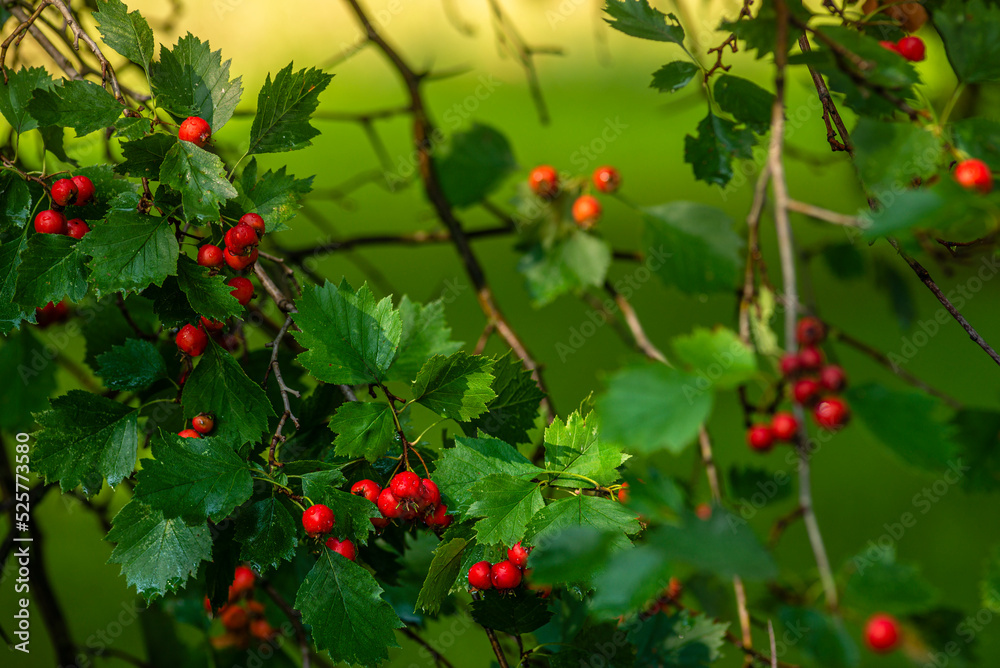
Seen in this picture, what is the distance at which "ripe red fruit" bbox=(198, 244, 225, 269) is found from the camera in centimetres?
35

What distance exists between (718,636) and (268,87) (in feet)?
1.31

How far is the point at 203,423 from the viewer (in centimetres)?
37

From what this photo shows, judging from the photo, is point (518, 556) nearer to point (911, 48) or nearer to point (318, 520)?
point (318, 520)

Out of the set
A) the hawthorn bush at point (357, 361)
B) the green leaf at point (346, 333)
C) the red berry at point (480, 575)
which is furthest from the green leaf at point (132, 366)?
the red berry at point (480, 575)

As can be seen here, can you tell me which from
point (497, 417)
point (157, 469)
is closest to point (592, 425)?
point (497, 417)

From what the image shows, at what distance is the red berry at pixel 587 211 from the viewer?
25.2 inches

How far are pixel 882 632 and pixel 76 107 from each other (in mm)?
399

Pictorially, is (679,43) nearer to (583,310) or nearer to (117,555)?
(117,555)

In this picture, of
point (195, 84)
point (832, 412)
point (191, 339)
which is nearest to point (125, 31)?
point (195, 84)

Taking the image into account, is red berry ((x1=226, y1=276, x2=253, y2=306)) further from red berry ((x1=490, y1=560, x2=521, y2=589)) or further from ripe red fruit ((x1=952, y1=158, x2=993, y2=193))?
ripe red fruit ((x1=952, y1=158, x2=993, y2=193))

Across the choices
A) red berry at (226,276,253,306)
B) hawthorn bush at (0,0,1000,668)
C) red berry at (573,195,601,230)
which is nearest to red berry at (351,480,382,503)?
hawthorn bush at (0,0,1000,668)

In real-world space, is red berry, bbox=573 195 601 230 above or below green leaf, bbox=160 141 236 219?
below

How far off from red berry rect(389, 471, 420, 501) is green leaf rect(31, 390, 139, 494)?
0.52 feet

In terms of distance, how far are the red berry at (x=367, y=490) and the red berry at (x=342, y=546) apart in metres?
0.03
